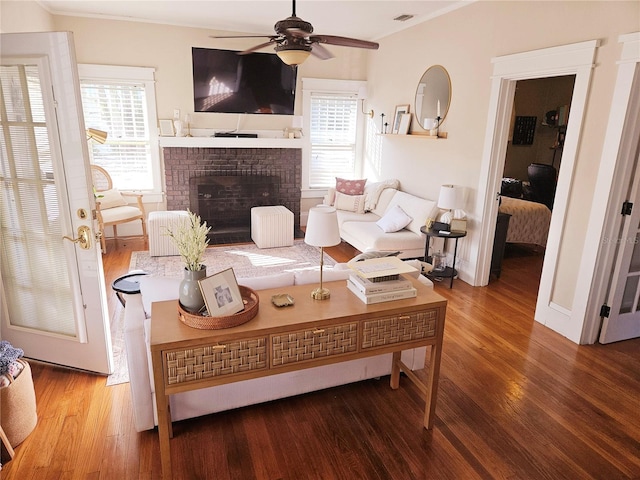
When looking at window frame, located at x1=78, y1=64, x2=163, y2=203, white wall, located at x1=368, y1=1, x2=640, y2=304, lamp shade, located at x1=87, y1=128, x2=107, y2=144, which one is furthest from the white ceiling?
lamp shade, located at x1=87, y1=128, x2=107, y2=144

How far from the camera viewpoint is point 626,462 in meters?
2.06

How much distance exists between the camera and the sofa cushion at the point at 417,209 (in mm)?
4652

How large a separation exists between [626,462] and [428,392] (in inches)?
39.5

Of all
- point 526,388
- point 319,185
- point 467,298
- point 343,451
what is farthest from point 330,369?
point 319,185

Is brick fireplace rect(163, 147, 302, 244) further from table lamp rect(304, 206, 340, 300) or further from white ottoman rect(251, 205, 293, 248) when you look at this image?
table lamp rect(304, 206, 340, 300)

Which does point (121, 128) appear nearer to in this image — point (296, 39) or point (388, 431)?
point (296, 39)

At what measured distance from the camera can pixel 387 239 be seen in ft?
14.9

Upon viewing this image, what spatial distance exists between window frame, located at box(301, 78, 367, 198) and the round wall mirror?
60.2 inches

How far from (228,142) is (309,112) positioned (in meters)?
1.37

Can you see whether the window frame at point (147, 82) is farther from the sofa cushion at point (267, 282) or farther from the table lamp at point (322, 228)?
the table lamp at point (322, 228)

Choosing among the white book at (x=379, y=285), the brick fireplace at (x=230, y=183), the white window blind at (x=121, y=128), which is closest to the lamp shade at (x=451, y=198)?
the white book at (x=379, y=285)

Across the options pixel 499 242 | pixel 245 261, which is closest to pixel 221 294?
pixel 245 261

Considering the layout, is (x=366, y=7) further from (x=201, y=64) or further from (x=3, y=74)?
(x=3, y=74)

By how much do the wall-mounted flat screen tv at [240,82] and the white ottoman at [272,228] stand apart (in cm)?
156
